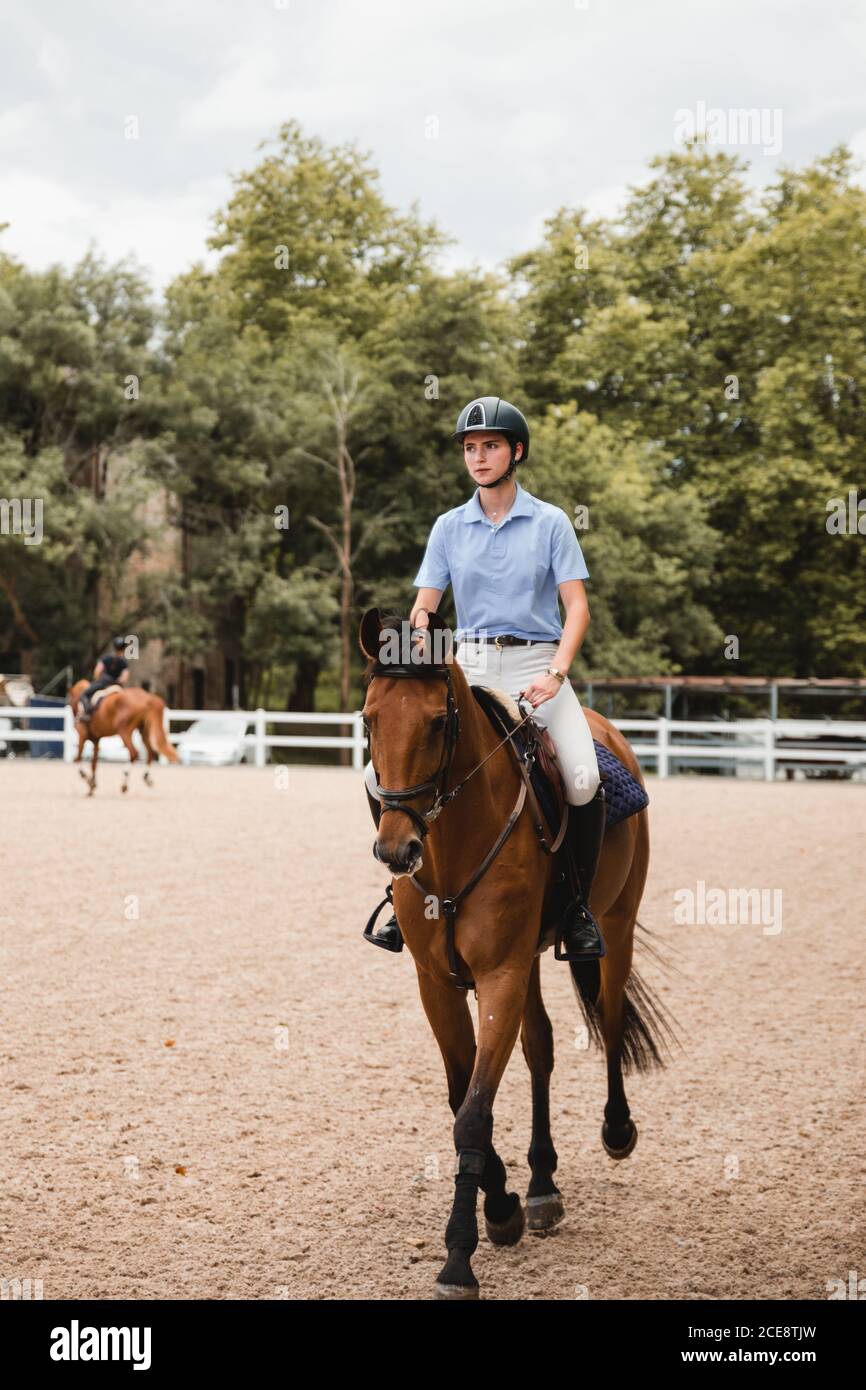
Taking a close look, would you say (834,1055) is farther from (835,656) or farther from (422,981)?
(835,656)

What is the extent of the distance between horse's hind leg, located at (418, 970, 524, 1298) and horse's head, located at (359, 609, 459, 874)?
75 cm

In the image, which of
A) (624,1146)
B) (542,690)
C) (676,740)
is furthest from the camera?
(676,740)

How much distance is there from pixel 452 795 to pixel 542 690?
500 mm

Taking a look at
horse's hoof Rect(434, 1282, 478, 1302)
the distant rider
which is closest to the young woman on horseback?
horse's hoof Rect(434, 1282, 478, 1302)

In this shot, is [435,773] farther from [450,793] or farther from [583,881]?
[583,881]

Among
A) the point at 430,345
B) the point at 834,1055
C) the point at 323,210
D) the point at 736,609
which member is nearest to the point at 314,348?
the point at 430,345

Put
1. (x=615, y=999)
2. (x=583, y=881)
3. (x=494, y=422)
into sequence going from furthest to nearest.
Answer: (x=615, y=999) → (x=583, y=881) → (x=494, y=422)

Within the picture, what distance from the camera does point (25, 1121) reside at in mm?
5590

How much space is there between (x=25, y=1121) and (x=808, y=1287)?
10.1 ft

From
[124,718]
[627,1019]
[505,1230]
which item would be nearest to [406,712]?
[505,1230]

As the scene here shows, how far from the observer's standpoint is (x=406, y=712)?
3.79 m

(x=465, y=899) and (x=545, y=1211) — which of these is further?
(x=545, y=1211)

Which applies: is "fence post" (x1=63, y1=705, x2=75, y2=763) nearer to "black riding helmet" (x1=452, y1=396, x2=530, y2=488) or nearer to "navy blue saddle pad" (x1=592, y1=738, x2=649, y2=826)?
"navy blue saddle pad" (x1=592, y1=738, x2=649, y2=826)

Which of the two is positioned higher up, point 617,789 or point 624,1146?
point 617,789
